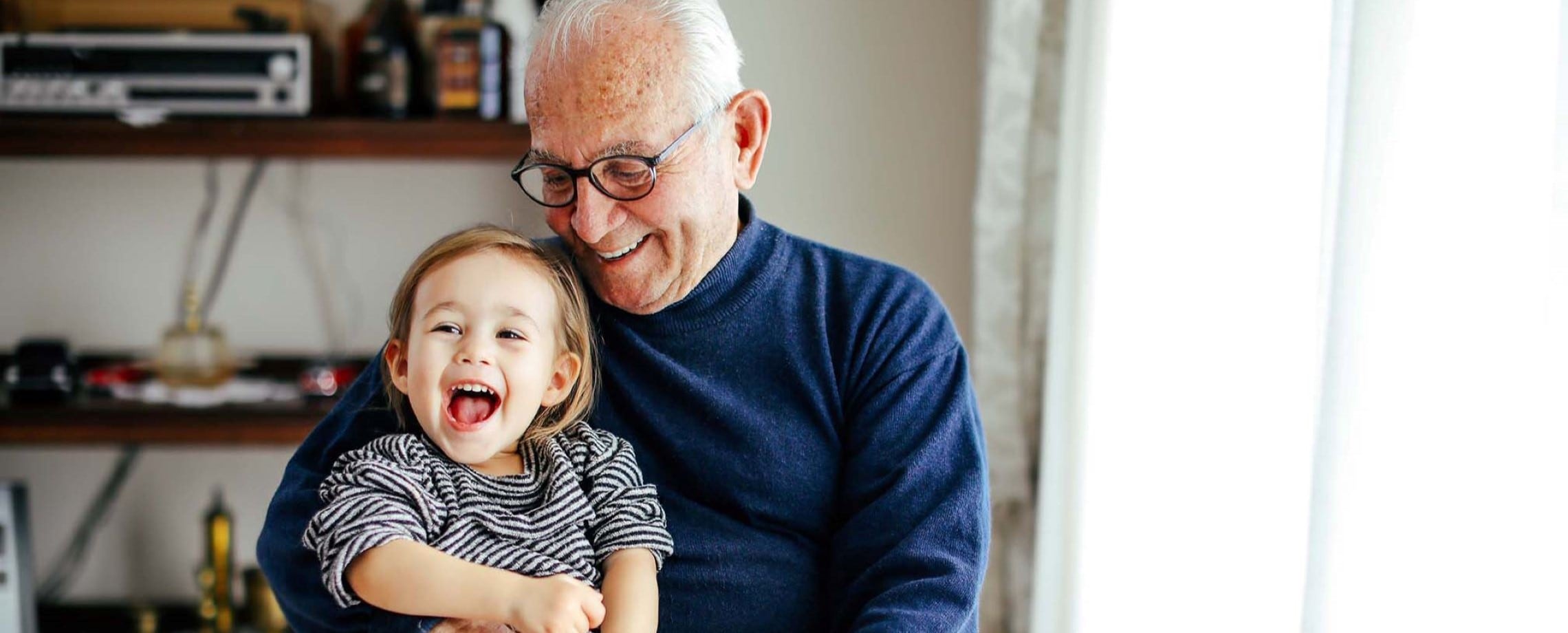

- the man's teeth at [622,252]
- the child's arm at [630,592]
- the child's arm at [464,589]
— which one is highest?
the man's teeth at [622,252]

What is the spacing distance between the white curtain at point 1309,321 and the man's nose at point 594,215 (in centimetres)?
68

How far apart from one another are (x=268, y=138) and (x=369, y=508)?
1626 millimetres

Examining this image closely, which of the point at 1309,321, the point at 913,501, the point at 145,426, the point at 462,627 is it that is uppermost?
the point at 1309,321

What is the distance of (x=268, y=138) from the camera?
2.46 metres

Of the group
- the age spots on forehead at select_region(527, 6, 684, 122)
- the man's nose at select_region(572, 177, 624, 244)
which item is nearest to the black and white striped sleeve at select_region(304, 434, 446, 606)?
the man's nose at select_region(572, 177, 624, 244)

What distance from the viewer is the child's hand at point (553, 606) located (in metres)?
1.06

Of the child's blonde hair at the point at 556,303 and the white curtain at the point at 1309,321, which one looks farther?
the child's blonde hair at the point at 556,303

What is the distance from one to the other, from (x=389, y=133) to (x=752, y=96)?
4.50 feet

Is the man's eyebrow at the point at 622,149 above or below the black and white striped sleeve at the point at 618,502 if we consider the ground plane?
above

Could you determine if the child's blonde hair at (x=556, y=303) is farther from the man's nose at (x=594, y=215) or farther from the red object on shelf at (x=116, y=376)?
the red object on shelf at (x=116, y=376)

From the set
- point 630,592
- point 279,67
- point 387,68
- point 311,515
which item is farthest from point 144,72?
point 630,592

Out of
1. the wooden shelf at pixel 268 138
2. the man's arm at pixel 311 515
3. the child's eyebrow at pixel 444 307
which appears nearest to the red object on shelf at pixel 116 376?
the wooden shelf at pixel 268 138

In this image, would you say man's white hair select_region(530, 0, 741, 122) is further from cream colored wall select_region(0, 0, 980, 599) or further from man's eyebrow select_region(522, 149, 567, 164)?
cream colored wall select_region(0, 0, 980, 599)

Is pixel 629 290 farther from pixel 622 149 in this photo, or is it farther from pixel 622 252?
pixel 622 149
